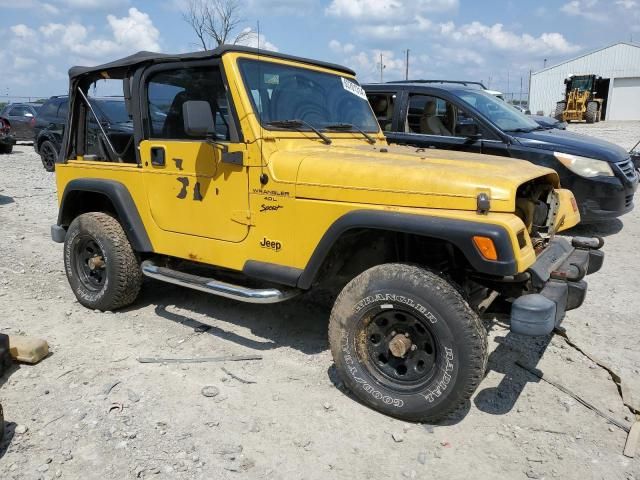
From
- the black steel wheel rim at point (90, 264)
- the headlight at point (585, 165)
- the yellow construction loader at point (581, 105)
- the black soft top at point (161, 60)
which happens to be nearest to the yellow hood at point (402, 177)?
the black soft top at point (161, 60)

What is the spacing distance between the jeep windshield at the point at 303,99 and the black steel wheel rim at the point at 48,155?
10.6 metres

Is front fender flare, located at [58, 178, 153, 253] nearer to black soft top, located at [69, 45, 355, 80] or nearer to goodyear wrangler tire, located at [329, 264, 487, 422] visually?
black soft top, located at [69, 45, 355, 80]

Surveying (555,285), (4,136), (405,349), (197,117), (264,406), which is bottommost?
(264,406)

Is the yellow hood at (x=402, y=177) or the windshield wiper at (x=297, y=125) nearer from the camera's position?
the yellow hood at (x=402, y=177)

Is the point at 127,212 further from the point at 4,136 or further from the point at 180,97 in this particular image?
the point at 4,136

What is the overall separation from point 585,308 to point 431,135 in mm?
2868

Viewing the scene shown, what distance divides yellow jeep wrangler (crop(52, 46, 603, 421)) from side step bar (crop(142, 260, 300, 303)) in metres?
0.01

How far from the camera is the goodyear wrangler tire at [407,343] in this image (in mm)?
2795

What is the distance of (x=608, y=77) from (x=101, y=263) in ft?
144

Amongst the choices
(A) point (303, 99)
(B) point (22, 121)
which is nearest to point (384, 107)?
(A) point (303, 99)

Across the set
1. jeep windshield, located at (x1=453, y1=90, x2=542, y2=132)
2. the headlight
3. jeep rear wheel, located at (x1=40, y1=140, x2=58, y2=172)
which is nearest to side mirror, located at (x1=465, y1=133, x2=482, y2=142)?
jeep windshield, located at (x1=453, y1=90, x2=542, y2=132)

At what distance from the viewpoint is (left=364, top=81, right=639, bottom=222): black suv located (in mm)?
6430

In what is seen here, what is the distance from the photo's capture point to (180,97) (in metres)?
4.01

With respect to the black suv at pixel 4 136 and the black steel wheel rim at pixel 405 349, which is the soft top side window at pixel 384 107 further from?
the black suv at pixel 4 136
